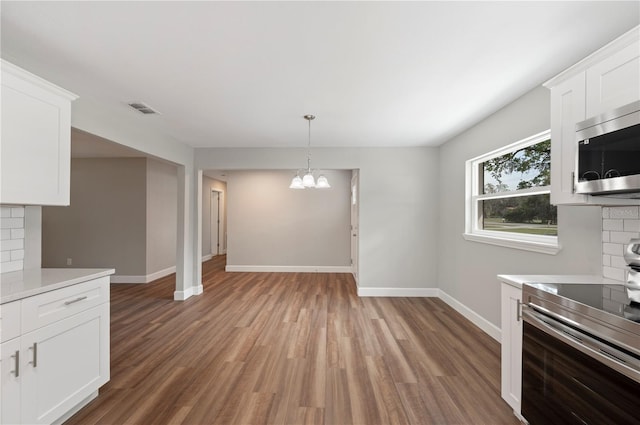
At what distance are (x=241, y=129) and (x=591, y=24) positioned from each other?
3422mm

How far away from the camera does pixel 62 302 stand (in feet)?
5.92

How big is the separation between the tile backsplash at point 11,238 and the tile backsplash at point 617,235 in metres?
4.18

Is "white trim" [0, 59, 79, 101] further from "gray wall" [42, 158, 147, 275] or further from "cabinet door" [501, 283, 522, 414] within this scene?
"gray wall" [42, 158, 147, 275]

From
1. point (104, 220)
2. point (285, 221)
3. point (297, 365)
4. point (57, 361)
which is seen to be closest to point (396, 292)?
point (297, 365)

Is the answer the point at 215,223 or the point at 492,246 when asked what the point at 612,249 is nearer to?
the point at 492,246

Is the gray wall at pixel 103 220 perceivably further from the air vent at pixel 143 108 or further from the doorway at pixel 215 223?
the doorway at pixel 215 223

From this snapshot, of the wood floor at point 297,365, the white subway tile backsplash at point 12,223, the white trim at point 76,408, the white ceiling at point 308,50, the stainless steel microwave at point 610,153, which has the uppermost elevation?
the white ceiling at point 308,50

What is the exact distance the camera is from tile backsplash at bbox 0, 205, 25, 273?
2.04 meters

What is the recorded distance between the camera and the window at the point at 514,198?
2602 mm

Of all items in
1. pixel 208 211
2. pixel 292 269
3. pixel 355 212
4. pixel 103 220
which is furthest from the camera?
pixel 208 211

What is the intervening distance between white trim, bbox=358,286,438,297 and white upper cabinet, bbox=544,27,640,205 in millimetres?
3139

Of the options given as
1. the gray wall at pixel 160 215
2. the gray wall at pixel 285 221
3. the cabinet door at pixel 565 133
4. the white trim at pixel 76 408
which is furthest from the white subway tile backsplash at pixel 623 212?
the gray wall at pixel 160 215

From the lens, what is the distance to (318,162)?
482 centimetres

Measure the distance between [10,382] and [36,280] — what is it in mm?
591
